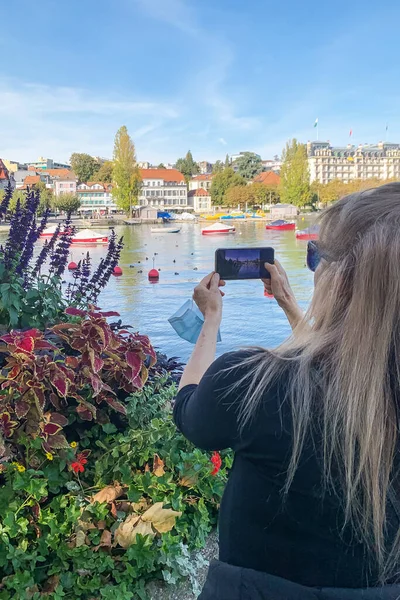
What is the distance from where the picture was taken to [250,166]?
100m

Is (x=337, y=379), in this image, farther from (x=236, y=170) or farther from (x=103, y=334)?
(x=236, y=170)

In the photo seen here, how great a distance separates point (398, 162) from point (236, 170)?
155ft

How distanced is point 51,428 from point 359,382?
4.23ft

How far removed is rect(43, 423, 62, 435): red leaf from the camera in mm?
1858

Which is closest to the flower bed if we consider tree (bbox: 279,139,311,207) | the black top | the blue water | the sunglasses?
the blue water

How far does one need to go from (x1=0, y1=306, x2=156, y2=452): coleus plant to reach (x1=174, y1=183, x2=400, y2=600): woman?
3.32ft

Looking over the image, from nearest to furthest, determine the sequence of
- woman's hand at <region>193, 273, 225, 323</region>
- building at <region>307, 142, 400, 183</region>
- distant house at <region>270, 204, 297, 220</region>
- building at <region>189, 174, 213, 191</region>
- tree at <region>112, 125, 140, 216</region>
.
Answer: woman's hand at <region>193, 273, 225, 323</region>
tree at <region>112, 125, 140, 216</region>
distant house at <region>270, 204, 297, 220</region>
building at <region>189, 174, 213, 191</region>
building at <region>307, 142, 400, 183</region>

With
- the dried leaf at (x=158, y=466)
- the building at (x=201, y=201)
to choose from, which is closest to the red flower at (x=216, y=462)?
the dried leaf at (x=158, y=466)

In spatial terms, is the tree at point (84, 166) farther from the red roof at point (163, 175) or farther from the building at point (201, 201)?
the building at point (201, 201)

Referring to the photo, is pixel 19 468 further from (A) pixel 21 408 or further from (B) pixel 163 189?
(B) pixel 163 189

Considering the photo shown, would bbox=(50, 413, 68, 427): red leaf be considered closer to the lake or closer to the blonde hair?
the lake

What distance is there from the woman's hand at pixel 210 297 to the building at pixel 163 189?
333 feet

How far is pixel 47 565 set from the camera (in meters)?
Result: 1.77

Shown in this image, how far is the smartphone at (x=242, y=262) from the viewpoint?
5.10ft
